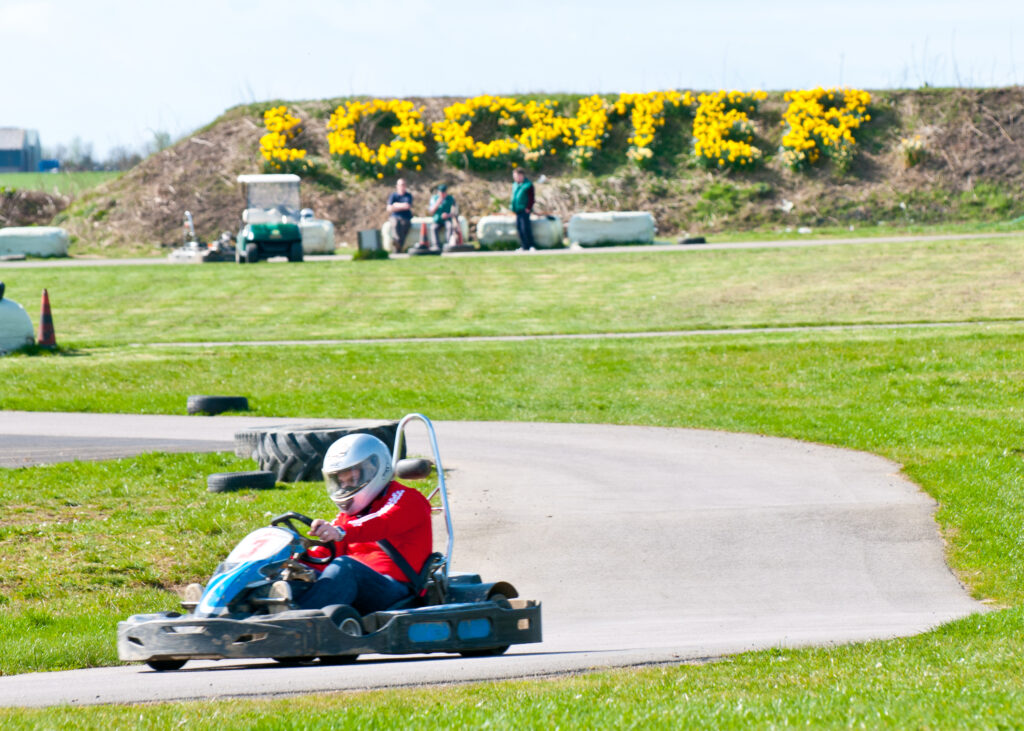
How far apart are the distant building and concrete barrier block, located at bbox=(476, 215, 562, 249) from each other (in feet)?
256

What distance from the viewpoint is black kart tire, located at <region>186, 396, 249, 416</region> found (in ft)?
57.8

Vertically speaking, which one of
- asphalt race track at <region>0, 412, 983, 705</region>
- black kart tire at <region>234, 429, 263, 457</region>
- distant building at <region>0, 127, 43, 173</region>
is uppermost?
distant building at <region>0, 127, 43, 173</region>

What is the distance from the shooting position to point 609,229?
37.9 metres

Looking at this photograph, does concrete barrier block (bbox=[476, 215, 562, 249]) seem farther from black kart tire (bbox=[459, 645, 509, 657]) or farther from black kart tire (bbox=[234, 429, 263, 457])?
black kart tire (bbox=[459, 645, 509, 657])

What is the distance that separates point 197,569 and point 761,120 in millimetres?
41037

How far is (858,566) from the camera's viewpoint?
10.1 meters

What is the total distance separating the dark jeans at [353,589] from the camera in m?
7.16

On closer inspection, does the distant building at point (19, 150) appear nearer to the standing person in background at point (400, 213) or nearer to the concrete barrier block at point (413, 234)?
the concrete barrier block at point (413, 234)

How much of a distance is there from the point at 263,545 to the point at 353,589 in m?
0.52

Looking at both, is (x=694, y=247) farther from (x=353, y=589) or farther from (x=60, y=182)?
(x=60, y=182)

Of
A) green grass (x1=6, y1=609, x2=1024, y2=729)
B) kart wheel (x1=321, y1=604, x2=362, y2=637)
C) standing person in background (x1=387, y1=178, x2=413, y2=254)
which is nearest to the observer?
green grass (x1=6, y1=609, x2=1024, y2=729)

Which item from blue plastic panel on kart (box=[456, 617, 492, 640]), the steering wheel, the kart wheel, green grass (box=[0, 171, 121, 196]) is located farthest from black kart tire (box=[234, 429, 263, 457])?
green grass (box=[0, 171, 121, 196])

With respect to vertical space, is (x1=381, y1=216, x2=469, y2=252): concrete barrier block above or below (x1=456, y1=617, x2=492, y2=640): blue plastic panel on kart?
above

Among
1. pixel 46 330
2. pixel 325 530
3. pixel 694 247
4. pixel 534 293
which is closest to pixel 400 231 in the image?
pixel 694 247
